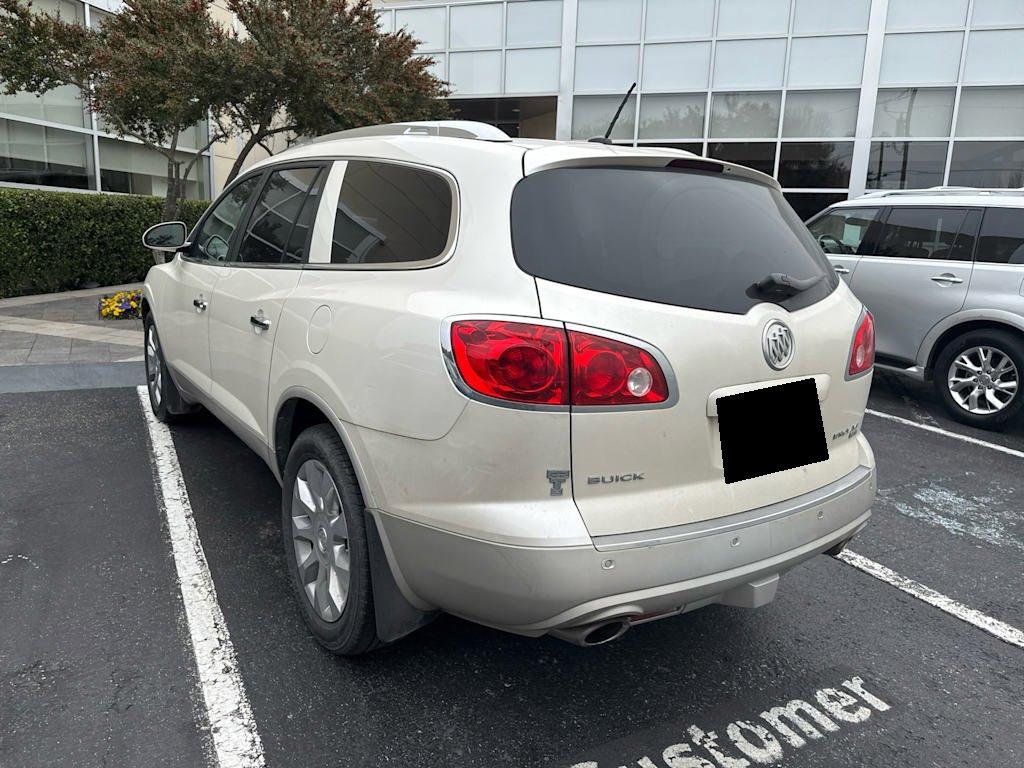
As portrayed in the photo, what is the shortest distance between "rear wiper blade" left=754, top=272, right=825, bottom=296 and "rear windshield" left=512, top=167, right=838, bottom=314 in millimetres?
17

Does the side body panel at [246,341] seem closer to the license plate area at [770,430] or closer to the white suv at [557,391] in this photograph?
the white suv at [557,391]

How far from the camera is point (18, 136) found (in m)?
11.7

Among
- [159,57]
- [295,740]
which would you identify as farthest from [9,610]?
[159,57]

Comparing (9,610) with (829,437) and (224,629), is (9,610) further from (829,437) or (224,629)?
(829,437)

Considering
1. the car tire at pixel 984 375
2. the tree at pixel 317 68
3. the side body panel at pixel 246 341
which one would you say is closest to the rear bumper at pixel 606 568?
the side body panel at pixel 246 341

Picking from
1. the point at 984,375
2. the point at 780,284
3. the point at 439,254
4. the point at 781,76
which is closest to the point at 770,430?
the point at 780,284

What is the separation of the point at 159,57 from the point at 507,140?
25.0 ft

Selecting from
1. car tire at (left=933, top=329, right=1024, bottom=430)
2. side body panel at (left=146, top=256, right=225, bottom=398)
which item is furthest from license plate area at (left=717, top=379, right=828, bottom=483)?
car tire at (left=933, top=329, right=1024, bottom=430)

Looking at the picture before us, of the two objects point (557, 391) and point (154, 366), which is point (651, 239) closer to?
point (557, 391)

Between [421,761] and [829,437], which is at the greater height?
[829,437]

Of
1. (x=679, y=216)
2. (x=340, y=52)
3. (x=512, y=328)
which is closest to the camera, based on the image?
(x=512, y=328)

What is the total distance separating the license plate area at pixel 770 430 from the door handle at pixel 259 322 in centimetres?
179

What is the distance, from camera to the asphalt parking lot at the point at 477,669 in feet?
6.97

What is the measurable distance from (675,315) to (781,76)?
1604cm
